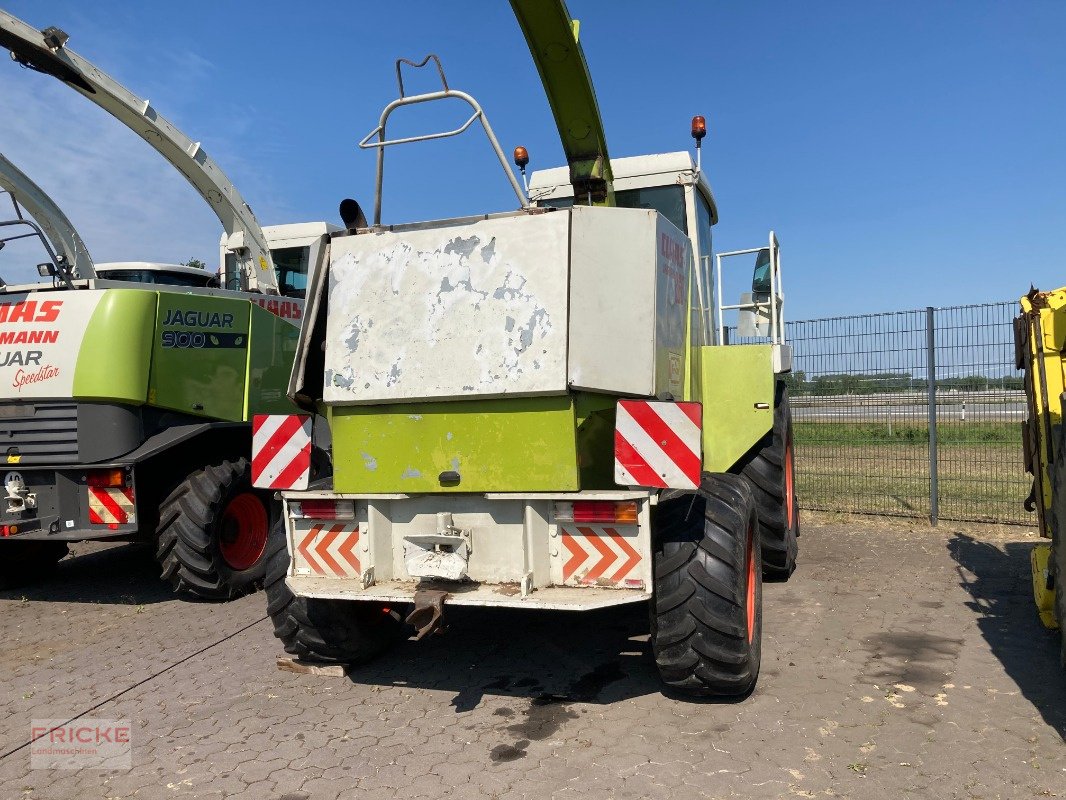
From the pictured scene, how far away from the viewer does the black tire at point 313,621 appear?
4.15 metres

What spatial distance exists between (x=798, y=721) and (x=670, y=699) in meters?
0.60

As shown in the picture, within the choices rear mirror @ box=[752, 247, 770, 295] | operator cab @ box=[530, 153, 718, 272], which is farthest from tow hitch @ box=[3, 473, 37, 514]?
rear mirror @ box=[752, 247, 770, 295]

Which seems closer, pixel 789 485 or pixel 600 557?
pixel 600 557

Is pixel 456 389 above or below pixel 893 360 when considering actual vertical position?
below

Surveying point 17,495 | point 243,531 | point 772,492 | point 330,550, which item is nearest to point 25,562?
point 17,495

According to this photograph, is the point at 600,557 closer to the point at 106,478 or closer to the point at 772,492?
the point at 772,492

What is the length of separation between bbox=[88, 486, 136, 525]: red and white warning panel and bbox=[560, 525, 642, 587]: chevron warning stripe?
3770 mm

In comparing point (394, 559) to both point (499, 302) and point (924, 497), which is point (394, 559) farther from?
point (924, 497)

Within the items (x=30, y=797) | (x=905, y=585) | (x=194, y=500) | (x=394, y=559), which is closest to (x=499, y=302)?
(x=394, y=559)

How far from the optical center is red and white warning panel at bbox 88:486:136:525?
19.1 feet

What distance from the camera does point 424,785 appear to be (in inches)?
124

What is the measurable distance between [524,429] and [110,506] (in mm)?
3812

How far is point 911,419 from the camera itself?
8188mm

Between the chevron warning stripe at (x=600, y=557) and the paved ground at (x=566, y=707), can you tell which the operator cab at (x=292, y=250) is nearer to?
the paved ground at (x=566, y=707)
